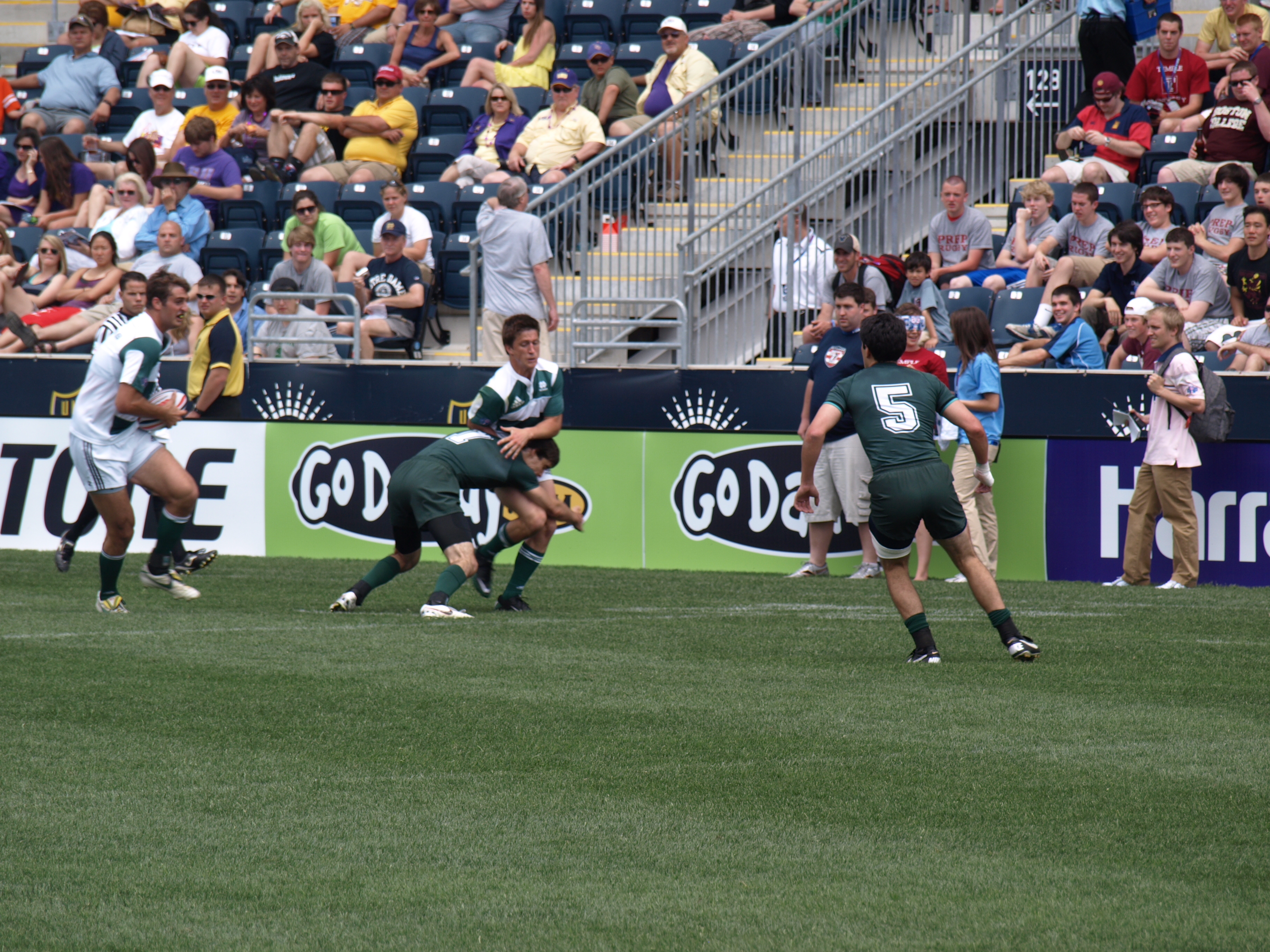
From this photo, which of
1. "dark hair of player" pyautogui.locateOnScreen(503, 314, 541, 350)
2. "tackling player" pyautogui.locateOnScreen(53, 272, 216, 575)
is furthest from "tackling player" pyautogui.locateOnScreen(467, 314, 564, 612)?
"tackling player" pyautogui.locateOnScreen(53, 272, 216, 575)

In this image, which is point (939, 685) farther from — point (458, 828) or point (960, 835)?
point (458, 828)

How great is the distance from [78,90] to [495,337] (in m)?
10.0

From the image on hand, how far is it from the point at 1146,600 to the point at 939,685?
13.7ft

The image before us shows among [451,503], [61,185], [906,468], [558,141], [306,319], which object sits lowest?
[451,503]

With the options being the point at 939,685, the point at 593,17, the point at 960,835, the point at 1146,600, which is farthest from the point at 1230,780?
the point at 593,17

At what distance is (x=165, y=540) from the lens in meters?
11.6

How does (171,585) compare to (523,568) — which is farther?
(171,585)

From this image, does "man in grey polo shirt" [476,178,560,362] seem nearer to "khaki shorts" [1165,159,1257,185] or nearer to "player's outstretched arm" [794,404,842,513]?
"khaki shorts" [1165,159,1257,185]

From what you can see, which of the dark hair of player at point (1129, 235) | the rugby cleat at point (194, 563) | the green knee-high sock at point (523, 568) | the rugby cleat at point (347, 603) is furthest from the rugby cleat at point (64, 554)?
the dark hair of player at point (1129, 235)

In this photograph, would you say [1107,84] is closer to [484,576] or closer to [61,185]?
[484,576]

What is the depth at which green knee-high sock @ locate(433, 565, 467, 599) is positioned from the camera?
994cm

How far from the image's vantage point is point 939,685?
24.8 ft

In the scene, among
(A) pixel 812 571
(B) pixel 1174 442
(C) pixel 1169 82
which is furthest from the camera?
(C) pixel 1169 82

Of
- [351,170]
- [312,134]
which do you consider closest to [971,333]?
[351,170]
